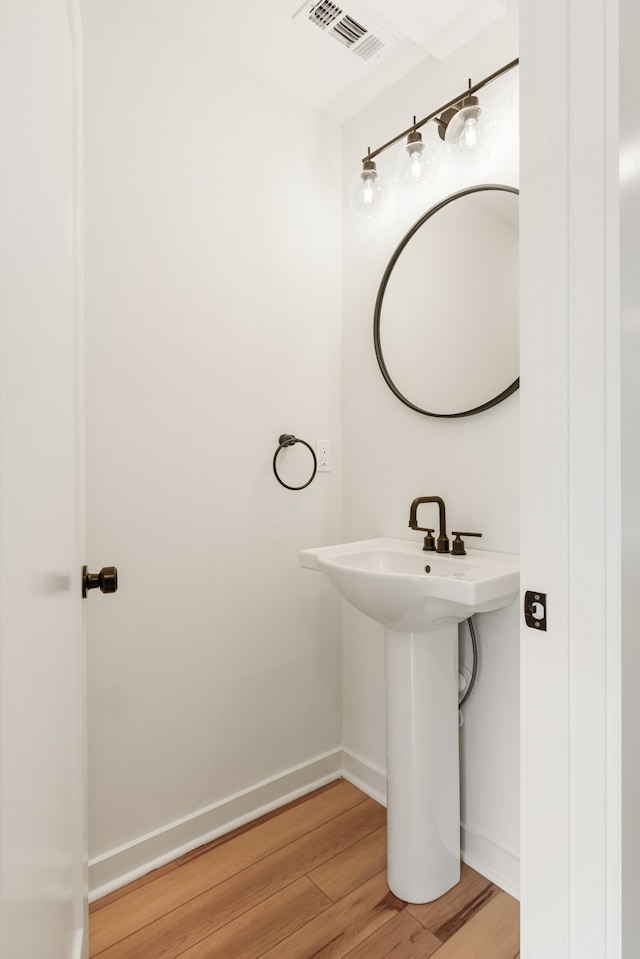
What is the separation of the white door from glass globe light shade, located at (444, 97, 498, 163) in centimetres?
103

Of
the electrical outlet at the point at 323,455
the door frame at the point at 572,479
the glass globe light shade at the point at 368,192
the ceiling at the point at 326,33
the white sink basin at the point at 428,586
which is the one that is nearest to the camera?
the door frame at the point at 572,479

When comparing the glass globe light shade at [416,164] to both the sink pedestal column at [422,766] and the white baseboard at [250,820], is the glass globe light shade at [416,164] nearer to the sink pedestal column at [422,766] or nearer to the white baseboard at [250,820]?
the sink pedestal column at [422,766]

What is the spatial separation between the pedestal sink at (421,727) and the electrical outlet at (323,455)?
534 millimetres

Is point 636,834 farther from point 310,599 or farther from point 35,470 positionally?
point 310,599

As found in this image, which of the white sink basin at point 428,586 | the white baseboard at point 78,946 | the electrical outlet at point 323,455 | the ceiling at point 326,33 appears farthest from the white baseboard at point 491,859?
the ceiling at point 326,33

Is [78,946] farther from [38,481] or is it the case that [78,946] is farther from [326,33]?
[326,33]

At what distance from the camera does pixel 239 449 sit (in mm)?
1752

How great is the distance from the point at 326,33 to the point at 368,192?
46cm

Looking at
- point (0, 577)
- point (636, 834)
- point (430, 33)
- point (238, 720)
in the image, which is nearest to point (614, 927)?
point (636, 834)

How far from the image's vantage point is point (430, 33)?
1.56 m

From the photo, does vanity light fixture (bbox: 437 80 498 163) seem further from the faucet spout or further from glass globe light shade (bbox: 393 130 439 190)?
the faucet spout

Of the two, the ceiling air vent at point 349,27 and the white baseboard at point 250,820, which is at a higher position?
the ceiling air vent at point 349,27

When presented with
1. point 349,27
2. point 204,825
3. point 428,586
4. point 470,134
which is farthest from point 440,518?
point 349,27

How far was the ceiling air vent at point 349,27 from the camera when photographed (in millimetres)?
1520
